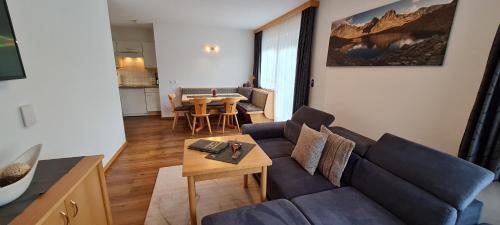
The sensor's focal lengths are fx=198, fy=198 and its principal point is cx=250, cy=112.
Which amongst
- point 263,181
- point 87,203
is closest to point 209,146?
point 263,181

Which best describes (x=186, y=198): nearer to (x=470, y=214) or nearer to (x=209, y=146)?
(x=209, y=146)

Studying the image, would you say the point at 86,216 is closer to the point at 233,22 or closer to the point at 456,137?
the point at 456,137

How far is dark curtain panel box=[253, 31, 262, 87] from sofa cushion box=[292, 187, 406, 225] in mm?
4490

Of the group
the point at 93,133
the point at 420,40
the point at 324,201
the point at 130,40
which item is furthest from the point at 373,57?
the point at 130,40

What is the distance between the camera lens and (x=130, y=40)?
18.5 feet

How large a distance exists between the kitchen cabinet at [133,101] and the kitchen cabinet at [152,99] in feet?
0.35

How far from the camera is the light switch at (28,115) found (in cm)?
136

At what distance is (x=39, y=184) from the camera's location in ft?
3.56

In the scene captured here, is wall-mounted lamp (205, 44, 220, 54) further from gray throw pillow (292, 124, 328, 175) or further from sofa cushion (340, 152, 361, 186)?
sofa cushion (340, 152, 361, 186)

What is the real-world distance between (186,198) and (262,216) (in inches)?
46.6

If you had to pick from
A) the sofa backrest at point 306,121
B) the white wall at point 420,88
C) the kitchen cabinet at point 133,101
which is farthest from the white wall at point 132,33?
the sofa backrest at point 306,121

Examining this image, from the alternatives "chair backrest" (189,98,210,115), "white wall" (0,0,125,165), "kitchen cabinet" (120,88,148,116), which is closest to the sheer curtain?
"chair backrest" (189,98,210,115)

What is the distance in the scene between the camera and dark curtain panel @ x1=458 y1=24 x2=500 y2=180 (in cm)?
127

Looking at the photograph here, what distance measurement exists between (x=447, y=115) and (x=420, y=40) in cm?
70
